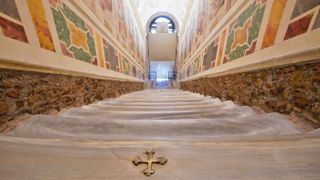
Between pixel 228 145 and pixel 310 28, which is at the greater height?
pixel 310 28

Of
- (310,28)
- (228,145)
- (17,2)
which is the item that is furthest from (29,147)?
(310,28)

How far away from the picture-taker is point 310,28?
1.44m

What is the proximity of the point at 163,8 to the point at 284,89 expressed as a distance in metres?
15.2

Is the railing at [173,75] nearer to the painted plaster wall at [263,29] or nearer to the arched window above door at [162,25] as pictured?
the arched window above door at [162,25]

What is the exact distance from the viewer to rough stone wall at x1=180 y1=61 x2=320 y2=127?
136 cm

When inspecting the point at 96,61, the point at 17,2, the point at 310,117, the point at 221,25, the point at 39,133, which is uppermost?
the point at 221,25

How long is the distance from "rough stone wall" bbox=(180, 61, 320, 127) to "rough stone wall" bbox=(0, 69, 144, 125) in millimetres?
2090

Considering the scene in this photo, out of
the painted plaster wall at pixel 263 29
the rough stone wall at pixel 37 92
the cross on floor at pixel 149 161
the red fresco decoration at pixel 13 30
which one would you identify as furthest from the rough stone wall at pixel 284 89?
the red fresco decoration at pixel 13 30

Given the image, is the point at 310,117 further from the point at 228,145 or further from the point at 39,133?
the point at 39,133

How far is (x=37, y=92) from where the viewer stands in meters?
1.77

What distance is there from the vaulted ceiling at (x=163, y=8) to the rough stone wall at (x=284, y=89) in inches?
487

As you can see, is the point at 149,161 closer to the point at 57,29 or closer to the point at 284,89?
the point at 284,89

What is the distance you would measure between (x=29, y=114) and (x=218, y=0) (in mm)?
3984

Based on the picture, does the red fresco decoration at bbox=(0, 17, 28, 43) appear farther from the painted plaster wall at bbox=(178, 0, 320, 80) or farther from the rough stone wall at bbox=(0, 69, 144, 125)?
the painted plaster wall at bbox=(178, 0, 320, 80)
